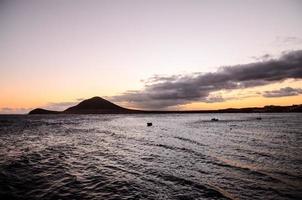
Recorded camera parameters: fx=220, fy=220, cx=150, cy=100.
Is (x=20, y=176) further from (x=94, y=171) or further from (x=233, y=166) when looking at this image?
(x=233, y=166)

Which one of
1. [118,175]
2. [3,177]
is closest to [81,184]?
[118,175]

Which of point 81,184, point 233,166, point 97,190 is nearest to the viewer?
point 97,190

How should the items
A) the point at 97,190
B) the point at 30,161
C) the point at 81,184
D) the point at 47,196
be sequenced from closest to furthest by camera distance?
1. the point at 47,196
2. the point at 97,190
3. the point at 81,184
4. the point at 30,161

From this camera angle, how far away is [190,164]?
20.1 m

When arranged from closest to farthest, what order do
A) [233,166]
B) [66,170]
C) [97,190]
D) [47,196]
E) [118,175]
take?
1. [47,196]
2. [97,190]
3. [118,175]
4. [66,170]
5. [233,166]

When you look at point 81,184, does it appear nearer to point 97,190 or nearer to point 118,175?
point 97,190

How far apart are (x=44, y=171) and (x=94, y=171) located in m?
3.93

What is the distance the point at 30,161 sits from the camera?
20875mm

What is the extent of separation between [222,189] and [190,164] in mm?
6813

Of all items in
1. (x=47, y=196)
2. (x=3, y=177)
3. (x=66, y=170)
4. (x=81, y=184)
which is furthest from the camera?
(x=66, y=170)

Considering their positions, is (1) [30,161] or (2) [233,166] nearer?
(2) [233,166]

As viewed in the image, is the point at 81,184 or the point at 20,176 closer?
the point at 81,184

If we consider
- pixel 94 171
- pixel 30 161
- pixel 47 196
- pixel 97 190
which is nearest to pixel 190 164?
pixel 94 171

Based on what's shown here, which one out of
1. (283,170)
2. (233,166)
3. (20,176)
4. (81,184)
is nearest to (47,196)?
(81,184)
